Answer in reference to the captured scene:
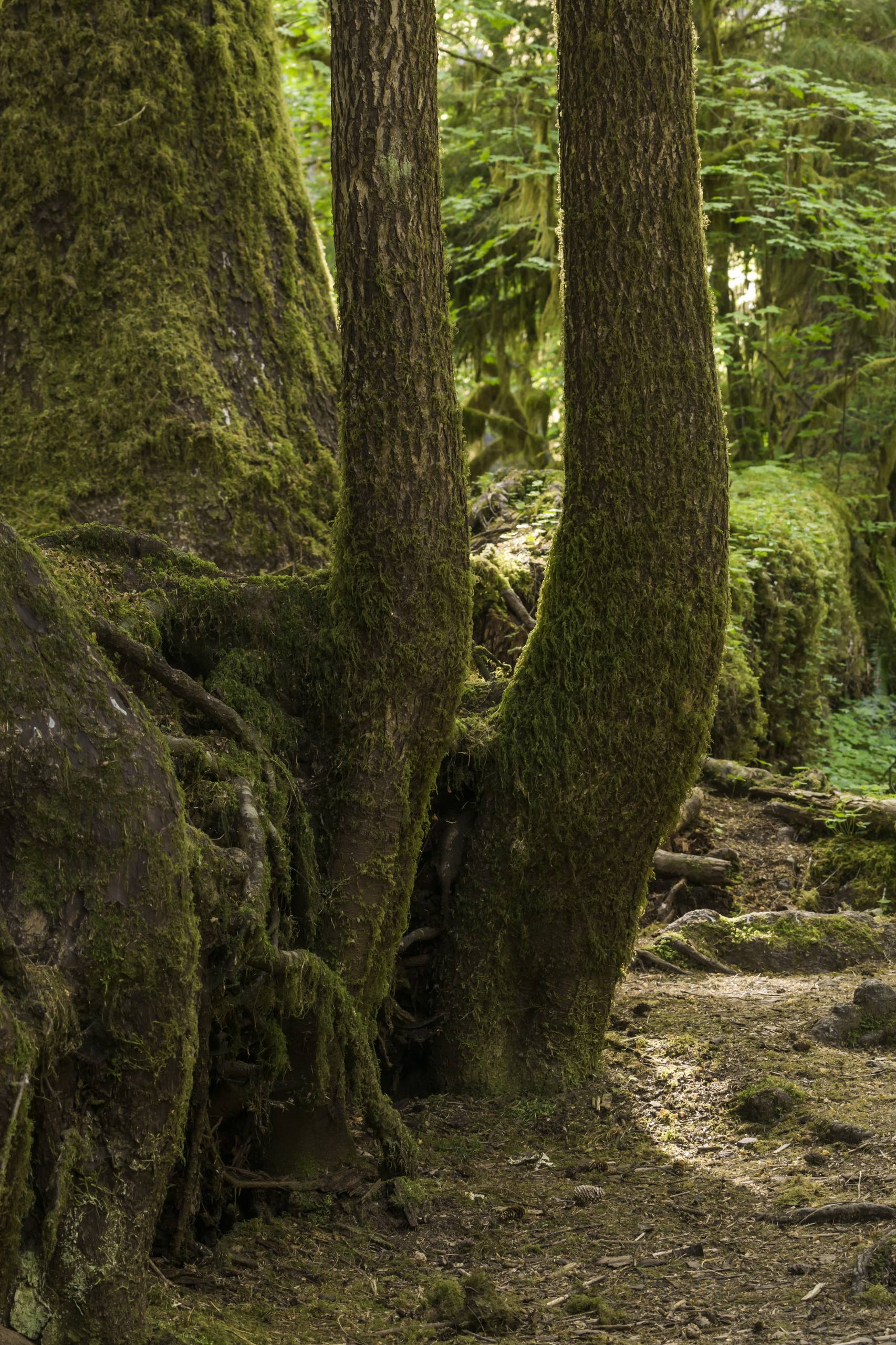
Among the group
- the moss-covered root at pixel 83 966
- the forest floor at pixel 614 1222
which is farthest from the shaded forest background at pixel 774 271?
the moss-covered root at pixel 83 966

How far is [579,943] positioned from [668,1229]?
4.20 ft

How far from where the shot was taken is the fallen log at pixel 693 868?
7.24 metres

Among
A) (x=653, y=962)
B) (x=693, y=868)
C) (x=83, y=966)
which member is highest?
(x=83, y=966)

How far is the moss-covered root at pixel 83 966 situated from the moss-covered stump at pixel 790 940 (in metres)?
3.96

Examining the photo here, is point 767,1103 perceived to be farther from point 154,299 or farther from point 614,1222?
point 154,299

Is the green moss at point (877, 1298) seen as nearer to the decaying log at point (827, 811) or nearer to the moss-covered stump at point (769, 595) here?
the moss-covered stump at point (769, 595)

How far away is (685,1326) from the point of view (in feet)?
10.2

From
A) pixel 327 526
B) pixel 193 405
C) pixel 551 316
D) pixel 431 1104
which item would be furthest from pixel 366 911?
pixel 551 316

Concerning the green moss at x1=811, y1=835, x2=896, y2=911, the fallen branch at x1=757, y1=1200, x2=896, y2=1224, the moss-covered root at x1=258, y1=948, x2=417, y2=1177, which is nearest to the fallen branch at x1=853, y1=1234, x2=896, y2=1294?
the fallen branch at x1=757, y1=1200, x2=896, y2=1224

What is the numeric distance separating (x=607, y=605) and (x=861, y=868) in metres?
3.65

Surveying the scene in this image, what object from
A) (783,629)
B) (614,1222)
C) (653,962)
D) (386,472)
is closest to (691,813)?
(653,962)

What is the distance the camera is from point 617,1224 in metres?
3.85

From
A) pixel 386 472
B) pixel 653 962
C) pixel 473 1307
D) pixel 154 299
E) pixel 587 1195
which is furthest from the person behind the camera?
pixel 653 962

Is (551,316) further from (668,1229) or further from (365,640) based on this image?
(668,1229)
